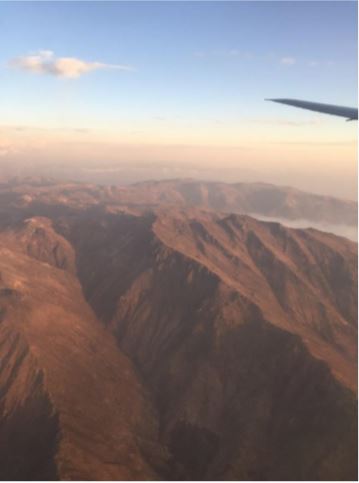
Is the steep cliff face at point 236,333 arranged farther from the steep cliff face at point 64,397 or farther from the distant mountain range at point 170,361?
the steep cliff face at point 64,397

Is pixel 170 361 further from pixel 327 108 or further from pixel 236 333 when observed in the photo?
pixel 327 108

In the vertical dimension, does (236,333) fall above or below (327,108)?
below

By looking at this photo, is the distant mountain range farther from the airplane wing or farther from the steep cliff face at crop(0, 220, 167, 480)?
the airplane wing

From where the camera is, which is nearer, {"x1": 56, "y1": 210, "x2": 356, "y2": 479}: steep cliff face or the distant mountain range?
the distant mountain range

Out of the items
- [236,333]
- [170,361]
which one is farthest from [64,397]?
[236,333]

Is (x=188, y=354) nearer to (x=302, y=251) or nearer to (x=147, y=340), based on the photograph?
(x=147, y=340)

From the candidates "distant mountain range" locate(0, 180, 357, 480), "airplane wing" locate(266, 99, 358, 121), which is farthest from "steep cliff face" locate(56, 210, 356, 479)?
"airplane wing" locate(266, 99, 358, 121)

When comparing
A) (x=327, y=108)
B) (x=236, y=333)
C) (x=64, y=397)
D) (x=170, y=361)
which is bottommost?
(x=170, y=361)
